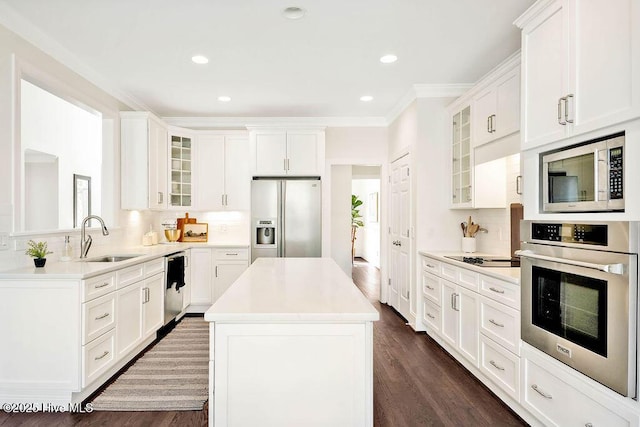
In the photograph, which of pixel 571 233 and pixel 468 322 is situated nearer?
pixel 571 233

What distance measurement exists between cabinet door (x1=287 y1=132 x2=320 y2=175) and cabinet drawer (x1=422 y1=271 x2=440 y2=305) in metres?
1.93

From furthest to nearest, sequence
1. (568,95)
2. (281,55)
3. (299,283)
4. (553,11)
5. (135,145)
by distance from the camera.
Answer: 1. (135,145)
2. (281,55)
3. (299,283)
4. (553,11)
5. (568,95)

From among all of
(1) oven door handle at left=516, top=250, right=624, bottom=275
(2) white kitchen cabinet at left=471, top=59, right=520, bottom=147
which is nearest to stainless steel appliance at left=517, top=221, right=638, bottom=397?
(1) oven door handle at left=516, top=250, right=624, bottom=275

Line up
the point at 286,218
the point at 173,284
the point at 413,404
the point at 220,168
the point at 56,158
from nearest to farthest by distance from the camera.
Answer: the point at 413,404, the point at 173,284, the point at 56,158, the point at 286,218, the point at 220,168

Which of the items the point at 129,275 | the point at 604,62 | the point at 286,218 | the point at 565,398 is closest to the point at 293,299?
the point at 565,398

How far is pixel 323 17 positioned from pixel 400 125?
2320 mm

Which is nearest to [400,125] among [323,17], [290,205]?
[290,205]

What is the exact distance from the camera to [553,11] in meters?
1.97

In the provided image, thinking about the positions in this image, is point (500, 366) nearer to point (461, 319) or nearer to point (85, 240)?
point (461, 319)

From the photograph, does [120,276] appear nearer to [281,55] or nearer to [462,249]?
[281,55]

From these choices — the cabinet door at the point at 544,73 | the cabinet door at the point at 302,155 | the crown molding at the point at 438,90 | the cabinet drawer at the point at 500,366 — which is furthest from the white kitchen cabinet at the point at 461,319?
the cabinet door at the point at 302,155

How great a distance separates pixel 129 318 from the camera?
310cm

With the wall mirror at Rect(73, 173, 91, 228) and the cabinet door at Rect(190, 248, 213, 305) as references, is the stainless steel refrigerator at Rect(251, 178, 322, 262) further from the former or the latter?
the wall mirror at Rect(73, 173, 91, 228)

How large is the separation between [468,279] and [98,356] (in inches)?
109
